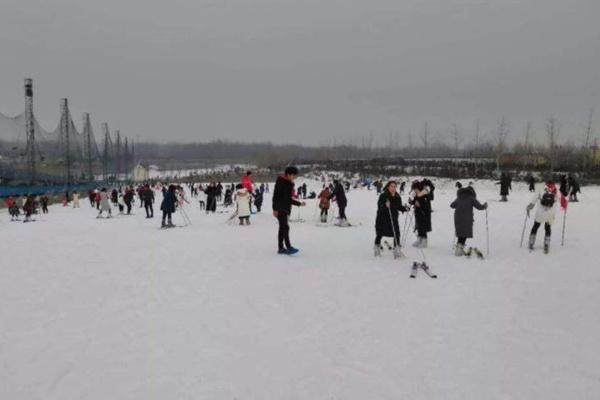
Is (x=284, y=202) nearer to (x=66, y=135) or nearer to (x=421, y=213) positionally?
(x=421, y=213)

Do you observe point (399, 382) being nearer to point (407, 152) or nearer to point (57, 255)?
point (57, 255)

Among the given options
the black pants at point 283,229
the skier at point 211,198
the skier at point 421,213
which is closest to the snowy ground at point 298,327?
the black pants at point 283,229

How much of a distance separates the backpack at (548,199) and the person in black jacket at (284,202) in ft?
16.9

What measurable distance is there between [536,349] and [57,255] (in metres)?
9.03

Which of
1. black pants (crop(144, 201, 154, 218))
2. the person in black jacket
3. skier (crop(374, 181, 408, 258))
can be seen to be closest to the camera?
skier (crop(374, 181, 408, 258))

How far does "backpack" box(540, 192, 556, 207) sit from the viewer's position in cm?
980

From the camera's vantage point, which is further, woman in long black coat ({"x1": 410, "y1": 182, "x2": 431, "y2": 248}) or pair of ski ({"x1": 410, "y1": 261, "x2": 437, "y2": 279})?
woman in long black coat ({"x1": 410, "y1": 182, "x2": 431, "y2": 248})

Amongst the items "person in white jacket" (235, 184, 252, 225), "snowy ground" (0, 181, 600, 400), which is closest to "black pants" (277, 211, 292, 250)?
"snowy ground" (0, 181, 600, 400)

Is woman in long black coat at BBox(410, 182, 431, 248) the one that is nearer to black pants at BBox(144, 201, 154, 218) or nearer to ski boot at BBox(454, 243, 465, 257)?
ski boot at BBox(454, 243, 465, 257)

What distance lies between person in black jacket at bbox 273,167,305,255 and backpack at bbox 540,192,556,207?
202 inches

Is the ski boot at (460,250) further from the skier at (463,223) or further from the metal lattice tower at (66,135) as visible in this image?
Result: the metal lattice tower at (66,135)

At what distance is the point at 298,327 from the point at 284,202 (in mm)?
4675

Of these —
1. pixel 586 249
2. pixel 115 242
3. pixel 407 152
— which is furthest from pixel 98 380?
pixel 407 152

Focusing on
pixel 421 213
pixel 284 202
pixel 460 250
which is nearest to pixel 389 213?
pixel 421 213
